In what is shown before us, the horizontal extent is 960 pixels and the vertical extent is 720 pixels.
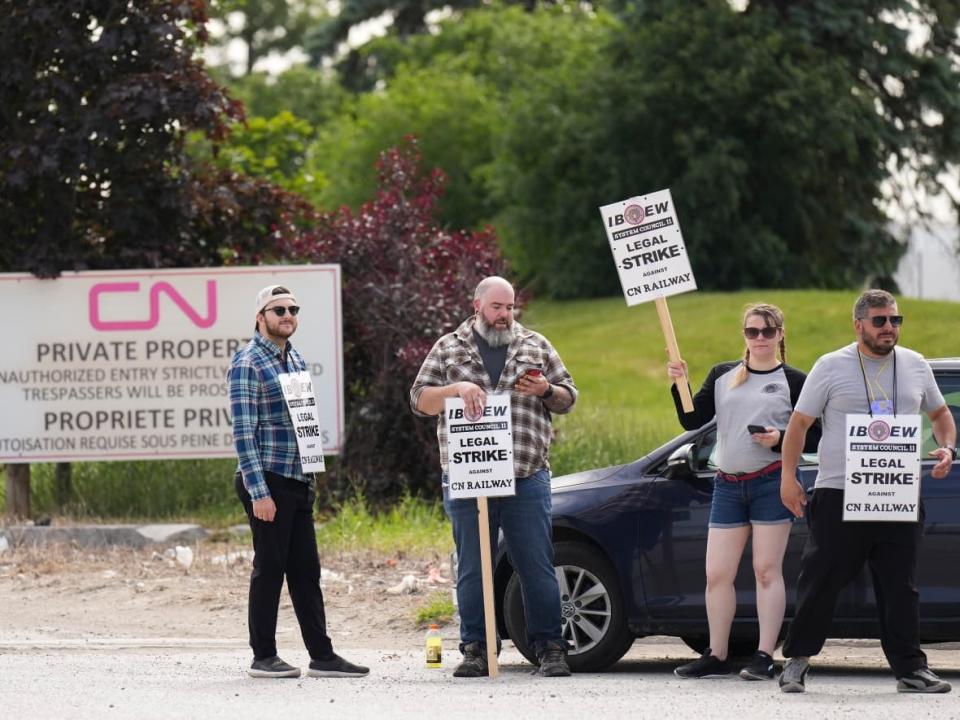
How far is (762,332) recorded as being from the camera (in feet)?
27.8

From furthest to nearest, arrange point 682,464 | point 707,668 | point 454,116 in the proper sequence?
1. point 454,116
2. point 682,464
3. point 707,668

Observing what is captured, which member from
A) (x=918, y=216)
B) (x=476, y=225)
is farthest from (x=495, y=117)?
(x=918, y=216)

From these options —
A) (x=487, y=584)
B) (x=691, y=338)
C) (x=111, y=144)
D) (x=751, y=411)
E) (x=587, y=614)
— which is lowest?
(x=587, y=614)

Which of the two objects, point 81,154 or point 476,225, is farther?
point 476,225

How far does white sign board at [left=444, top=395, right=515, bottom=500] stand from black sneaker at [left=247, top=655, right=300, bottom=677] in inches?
47.8

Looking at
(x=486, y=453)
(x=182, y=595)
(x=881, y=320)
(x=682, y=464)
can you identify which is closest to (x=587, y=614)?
(x=682, y=464)

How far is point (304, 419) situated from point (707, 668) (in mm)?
2303

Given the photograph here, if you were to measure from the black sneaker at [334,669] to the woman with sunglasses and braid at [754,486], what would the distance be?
1760mm

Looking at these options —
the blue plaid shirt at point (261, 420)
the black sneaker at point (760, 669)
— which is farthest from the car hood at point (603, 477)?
the blue plaid shirt at point (261, 420)

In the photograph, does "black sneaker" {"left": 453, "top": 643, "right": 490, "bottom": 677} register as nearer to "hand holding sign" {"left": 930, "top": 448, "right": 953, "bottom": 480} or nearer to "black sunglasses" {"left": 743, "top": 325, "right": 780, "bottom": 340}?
"black sunglasses" {"left": 743, "top": 325, "right": 780, "bottom": 340}

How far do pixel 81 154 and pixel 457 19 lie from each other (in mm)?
48964

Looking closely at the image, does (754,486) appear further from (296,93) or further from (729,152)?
(296,93)

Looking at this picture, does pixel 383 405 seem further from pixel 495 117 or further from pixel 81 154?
pixel 495 117

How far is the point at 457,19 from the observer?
63219 millimetres
